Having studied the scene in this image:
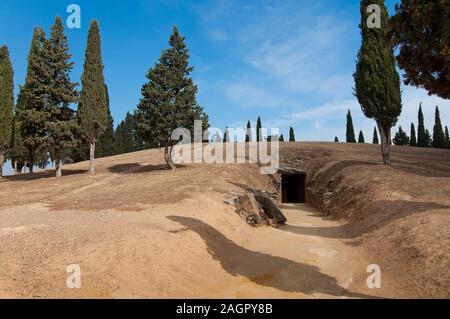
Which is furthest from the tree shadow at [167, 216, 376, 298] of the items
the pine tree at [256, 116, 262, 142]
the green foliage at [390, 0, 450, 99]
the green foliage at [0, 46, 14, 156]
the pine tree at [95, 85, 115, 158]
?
the pine tree at [256, 116, 262, 142]

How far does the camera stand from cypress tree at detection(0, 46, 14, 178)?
36419 millimetres

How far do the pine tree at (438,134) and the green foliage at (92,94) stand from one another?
6090 cm

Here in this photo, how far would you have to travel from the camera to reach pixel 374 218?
16438mm

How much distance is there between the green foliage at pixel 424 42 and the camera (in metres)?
9.12

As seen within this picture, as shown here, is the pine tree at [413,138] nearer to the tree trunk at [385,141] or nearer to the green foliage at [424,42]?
the tree trunk at [385,141]

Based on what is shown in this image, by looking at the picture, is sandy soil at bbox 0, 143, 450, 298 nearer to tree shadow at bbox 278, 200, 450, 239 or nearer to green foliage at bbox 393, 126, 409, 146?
tree shadow at bbox 278, 200, 450, 239

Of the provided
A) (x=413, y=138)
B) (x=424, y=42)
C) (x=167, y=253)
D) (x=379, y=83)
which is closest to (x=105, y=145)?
(x=379, y=83)

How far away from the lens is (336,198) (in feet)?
78.1

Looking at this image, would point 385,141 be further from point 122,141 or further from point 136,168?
point 122,141

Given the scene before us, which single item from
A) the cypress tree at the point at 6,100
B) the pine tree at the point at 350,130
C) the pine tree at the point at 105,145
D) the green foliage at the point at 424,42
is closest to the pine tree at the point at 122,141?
the pine tree at the point at 105,145

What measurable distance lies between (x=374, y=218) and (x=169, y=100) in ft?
72.5

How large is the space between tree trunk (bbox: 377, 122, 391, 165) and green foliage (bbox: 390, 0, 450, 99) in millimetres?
18723

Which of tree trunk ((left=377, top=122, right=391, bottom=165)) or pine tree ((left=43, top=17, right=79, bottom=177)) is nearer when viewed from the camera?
tree trunk ((left=377, top=122, right=391, bottom=165))

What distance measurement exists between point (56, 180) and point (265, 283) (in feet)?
92.8
